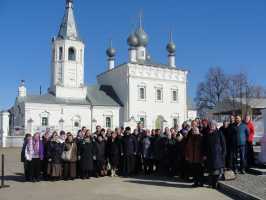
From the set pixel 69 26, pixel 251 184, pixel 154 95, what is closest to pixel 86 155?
pixel 251 184

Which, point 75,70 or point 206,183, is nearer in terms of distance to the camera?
point 206,183

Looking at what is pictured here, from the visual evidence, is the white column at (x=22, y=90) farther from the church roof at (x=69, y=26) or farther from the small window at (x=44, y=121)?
the church roof at (x=69, y=26)

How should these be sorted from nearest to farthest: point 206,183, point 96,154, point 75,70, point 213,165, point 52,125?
point 213,165 < point 206,183 < point 96,154 < point 52,125 < point 75,70

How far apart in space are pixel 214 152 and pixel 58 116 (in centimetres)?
3567

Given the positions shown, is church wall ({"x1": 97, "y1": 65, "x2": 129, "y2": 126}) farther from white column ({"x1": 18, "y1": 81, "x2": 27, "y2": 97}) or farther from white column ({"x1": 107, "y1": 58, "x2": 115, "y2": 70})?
white column ({"x1": 18, "y1": 81, "x2": 27, "y2": 97})

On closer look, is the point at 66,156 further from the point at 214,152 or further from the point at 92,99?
the point at 92,99

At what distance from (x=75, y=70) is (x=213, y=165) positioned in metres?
38.7

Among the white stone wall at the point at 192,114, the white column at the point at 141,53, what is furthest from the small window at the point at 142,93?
the white stone wall at the point at 192,114

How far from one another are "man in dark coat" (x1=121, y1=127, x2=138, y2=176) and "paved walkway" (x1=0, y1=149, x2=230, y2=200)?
101cm

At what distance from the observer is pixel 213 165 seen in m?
9.57

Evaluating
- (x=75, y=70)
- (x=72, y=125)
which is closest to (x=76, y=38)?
(x=75, y=70)

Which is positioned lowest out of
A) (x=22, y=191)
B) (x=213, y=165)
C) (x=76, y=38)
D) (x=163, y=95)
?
(x=22, y=191)

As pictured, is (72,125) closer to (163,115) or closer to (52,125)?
(52,125)

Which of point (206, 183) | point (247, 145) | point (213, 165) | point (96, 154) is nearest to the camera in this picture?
point (213, 165)
